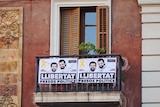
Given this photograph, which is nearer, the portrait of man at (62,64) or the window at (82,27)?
the portrait of man at (62,64)

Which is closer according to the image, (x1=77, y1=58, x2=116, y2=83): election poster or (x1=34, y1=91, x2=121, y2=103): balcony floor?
(x1=34, y1=91, x2=121, y2=103): balcony floor

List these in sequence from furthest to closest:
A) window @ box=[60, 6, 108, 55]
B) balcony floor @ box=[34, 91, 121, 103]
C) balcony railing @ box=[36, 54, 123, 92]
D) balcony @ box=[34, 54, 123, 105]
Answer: window @ box=[60, 6, 108, 55] → balcony railing @ box=[36, 54, 123, 92] → balcony @ box=[34, 54, 123, 105] → balcony floor @ box=[34, 91, 121, 103]

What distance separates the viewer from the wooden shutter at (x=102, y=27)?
22.1 meters

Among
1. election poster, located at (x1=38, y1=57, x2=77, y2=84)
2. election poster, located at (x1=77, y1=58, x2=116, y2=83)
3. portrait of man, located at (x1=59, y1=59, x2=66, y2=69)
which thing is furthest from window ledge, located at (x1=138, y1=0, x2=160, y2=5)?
portrait of man, located at (x1=59, y1=59, x2=66, y2=69)

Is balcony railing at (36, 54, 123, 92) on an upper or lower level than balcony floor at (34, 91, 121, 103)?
upper

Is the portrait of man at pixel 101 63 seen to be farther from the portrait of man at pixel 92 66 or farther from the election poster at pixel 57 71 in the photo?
the election poster at pixel 57 71

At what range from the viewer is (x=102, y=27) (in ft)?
72.9

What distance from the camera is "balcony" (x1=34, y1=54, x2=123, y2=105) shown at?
20453 millimetres

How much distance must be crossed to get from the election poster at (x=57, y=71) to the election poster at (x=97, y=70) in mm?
221

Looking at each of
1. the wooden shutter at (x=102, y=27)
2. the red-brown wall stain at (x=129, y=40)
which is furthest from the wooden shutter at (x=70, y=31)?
the red-brown wall stain at (x=129, y=40)

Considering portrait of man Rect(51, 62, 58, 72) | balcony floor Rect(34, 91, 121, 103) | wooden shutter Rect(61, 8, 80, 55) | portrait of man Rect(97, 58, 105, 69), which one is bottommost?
balcony floor Rect(34, 91, 121, 103)

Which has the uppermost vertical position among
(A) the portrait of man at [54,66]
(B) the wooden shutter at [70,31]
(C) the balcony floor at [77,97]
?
(B) the wooden shutter at [70,31]

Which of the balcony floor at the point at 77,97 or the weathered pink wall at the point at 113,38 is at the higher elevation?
the weathered pink wall at the point at 113,38

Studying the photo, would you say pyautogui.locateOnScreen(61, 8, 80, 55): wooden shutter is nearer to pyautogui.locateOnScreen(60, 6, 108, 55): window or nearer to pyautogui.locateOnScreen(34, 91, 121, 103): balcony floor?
pyautogui.locateOnScreen(60, 6, 108, 55): window
